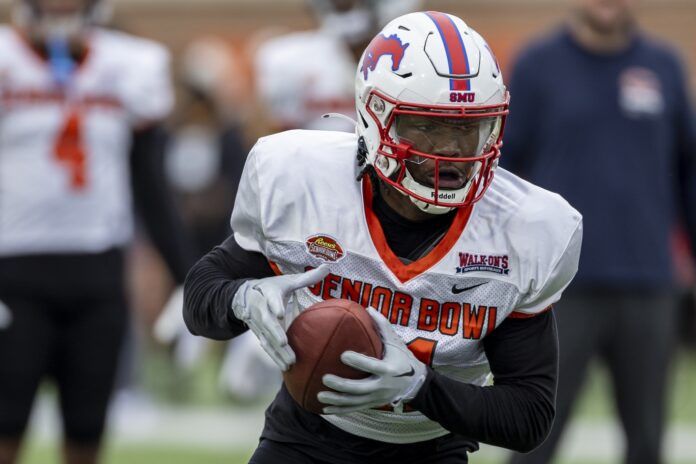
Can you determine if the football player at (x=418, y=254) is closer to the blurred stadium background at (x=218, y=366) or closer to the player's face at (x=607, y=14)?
the player's face at (x=607, y=14)

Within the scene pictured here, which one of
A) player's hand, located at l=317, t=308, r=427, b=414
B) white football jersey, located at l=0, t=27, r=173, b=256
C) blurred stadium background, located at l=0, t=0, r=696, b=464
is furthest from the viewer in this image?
blurred stadium background, located at l=0, t=0, r=696, b=464

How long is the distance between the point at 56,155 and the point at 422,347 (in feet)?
6.19

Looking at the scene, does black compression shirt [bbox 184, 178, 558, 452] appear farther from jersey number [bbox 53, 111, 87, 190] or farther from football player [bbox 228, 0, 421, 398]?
football player [bbox 228, 0, 421, 398]

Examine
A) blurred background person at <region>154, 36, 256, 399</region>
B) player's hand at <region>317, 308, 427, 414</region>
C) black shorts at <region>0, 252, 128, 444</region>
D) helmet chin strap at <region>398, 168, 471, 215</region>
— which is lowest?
blurred background person at <region>154, 36, 256, 399</region>

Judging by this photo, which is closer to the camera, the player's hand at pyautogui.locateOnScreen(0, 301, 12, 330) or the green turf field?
the player's hand at pyautogui.locateOnScreen(0, 301, 12, 330)

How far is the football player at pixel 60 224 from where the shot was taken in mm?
4547

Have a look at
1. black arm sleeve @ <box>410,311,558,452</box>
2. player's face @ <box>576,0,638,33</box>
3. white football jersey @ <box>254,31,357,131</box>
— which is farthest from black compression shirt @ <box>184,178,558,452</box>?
white football jersey @ <box>254,31,357,131</box>

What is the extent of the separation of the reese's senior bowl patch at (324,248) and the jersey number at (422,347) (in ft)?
0.80

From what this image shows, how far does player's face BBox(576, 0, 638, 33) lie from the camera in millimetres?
4902

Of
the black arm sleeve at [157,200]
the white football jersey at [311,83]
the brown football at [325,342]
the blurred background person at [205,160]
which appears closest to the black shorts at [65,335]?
the black arm sleeve at [157,200]

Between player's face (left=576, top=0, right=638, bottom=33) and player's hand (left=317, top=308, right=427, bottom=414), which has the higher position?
player's hand (left=317, top=308, right=427, bottom=414)

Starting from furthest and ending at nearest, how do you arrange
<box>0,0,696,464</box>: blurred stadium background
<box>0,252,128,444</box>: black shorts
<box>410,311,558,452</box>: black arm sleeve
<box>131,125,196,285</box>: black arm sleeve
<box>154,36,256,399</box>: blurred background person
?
1. <box>154,36,256,399</box>: blurred background person
2. <box>0,0,696,464</box>: blurred stadium background
3. <box>131,125,196,285</box>: black arm sleeve
4. <box>0,252,128,444</box>: black shorts
5. <box>410,311,558,452</box>: black arm sleeve

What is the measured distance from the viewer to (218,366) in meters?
10.5

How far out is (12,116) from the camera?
4.61m
